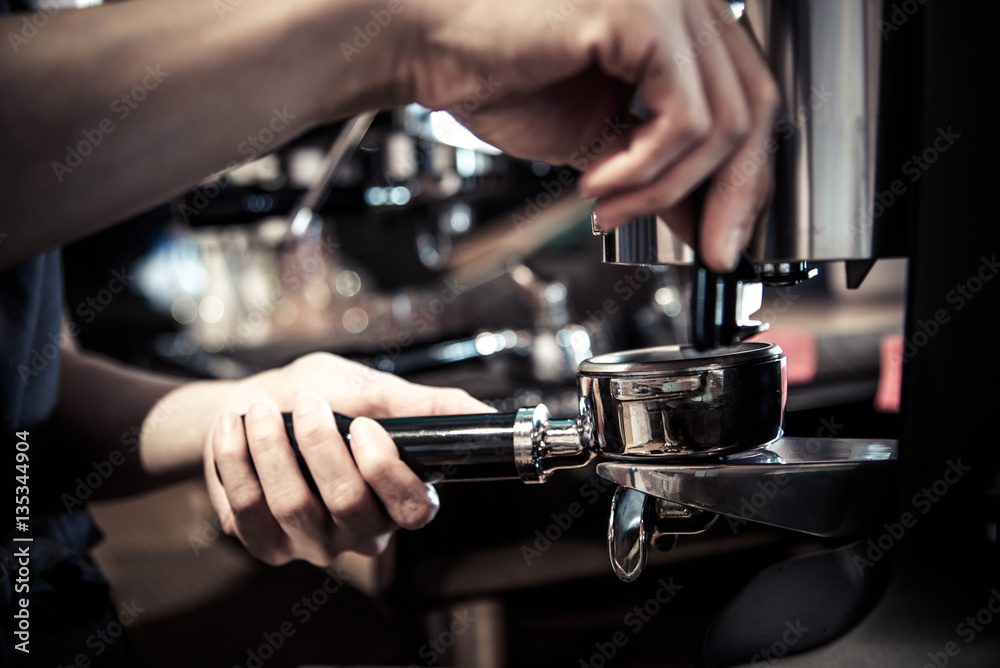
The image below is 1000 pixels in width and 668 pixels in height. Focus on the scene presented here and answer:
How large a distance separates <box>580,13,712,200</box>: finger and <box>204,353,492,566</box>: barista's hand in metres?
0.24

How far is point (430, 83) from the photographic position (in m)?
0.41

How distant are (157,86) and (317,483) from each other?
0.27 meters

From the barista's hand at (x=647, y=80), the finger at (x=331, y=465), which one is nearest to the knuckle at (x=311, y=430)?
the finger at (x=331, y=465)

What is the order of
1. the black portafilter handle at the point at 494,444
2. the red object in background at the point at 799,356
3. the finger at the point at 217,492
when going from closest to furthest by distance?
the black portafilter handle at the point at 494,444, the finger at the point at 217,492, the red object in background at the point at 799,356

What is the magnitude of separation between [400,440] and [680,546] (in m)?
0.57

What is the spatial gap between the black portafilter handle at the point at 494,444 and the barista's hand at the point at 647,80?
0.15 metres

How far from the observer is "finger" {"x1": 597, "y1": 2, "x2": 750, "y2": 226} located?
35cm

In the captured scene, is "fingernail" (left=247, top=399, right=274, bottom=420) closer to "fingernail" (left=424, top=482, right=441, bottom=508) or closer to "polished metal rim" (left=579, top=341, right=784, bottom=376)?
"fingernail" (left=424, top=482, right=441, bottom=508)

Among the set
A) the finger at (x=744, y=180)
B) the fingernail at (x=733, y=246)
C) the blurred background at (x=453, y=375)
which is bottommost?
the blurred background at (x=453, y=375)

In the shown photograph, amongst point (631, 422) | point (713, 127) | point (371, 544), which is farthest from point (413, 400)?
point (713, 127)

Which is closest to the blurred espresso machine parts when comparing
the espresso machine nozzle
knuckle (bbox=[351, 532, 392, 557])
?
the espresso machine nozzle

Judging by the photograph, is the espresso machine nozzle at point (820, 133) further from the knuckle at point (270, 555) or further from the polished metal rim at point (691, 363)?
the knuckle at point (270, 555)

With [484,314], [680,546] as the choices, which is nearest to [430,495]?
[680,546]

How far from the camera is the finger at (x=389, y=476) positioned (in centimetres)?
51
